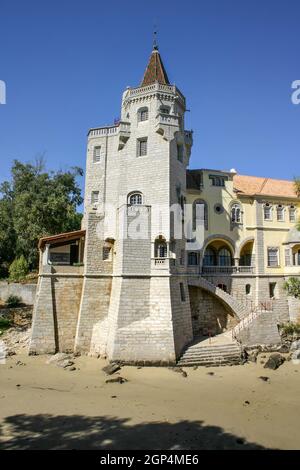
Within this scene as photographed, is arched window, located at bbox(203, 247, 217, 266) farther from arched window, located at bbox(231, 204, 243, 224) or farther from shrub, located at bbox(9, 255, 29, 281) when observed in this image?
shrub, located at bbox(9, 255, 29, 281)

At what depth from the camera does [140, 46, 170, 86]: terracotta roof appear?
27.5 metres

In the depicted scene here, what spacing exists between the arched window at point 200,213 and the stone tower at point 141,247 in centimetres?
414

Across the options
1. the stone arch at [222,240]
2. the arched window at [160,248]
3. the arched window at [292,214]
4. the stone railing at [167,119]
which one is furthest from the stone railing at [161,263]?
the arched window at [292,214]

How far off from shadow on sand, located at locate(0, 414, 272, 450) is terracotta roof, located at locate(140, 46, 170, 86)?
24.9 meters

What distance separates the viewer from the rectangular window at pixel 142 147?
82.1 feet

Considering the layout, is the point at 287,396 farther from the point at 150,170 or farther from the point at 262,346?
the point at 150,170

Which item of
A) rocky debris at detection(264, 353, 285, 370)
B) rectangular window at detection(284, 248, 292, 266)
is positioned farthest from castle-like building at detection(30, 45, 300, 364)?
rocky debris at detection(264, 353, 285, 370)

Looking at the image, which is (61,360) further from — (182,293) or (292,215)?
(292,215)

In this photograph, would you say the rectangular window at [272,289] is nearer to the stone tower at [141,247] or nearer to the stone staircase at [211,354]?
the stone staircase at [211,354]

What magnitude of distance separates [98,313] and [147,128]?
15.1 meters

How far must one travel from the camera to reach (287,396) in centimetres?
1694

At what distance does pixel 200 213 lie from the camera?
2950 cm

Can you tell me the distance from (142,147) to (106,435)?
1978cm

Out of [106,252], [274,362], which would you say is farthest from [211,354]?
[106,252]
